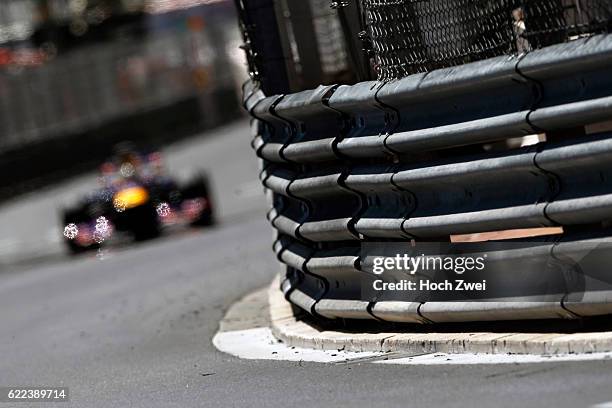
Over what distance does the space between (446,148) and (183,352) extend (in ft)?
9.96

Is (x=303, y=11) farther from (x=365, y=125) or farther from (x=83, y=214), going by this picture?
(x=83, y=214)

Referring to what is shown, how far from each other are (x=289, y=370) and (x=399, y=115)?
155cm

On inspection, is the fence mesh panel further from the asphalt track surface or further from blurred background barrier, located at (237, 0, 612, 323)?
the asphalt track surface

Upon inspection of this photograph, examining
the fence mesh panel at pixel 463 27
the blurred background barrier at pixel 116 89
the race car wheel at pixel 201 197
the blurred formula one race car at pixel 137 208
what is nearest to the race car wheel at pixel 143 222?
the blurred formula one race car at pixel 137 208

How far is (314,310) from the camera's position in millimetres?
9516

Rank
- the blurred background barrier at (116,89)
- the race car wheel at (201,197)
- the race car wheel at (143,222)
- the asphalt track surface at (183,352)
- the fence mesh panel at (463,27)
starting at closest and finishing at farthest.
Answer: the asphalt track surface at (183,352)
the fence mesh panel at (463,27)
the race car wheel at (143,222)
the race car wheel at (201,197)
the blurred background barrier at (116,89)

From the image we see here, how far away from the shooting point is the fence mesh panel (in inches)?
292

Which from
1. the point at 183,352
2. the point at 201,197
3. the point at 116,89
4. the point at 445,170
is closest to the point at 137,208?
the point at 201,197

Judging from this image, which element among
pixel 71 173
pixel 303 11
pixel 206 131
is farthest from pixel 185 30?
pixel 303 11

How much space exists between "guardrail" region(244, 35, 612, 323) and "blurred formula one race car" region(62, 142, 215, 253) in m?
12.8

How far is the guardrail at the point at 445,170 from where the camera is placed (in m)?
7.21

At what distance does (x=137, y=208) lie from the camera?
22.8m

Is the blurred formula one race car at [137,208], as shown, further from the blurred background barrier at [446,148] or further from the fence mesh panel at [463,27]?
the fence mesh panel at [463,27]

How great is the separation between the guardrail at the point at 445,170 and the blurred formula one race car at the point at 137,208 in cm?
1276
